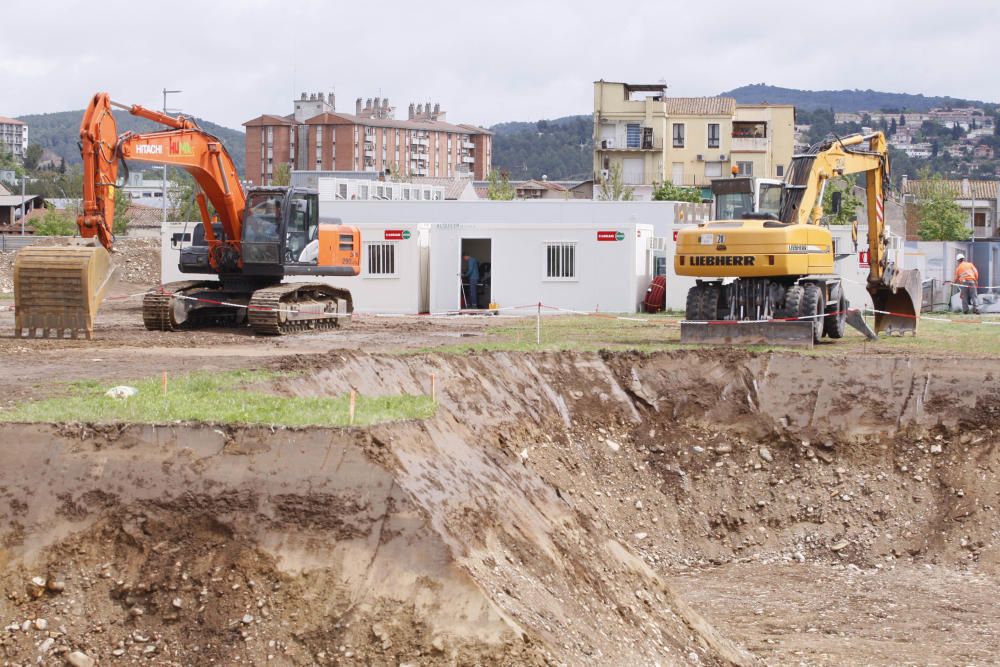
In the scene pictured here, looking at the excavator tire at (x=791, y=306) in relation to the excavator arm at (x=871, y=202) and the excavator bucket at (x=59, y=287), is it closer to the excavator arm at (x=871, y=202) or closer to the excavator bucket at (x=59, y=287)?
the excavator arm at (x=871, y=202)

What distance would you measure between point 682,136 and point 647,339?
222ft

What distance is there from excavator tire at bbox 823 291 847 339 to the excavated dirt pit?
21.2ft

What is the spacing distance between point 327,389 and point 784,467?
6.69 metres

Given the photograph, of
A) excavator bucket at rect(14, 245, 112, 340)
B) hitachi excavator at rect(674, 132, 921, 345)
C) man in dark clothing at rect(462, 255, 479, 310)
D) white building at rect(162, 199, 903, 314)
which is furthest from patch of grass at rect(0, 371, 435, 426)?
man in dark clothing at rect(462, 255, 479, 310)

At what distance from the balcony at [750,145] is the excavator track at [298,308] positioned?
6706cm

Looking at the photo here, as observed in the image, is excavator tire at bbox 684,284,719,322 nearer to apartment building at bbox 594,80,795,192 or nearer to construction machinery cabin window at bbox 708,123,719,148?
apartment building at bbox 594,80,795,192

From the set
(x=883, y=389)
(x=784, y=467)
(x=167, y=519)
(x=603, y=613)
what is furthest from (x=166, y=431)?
(x=883, y=389)

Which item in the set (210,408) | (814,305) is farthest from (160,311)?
(210,408)

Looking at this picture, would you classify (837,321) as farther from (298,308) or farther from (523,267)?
(523,267)

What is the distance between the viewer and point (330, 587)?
1070cm

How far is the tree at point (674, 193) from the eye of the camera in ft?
254

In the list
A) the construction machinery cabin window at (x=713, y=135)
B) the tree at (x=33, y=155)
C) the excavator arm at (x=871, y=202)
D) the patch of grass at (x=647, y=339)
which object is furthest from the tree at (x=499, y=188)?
the tree at (x=33, y=155)

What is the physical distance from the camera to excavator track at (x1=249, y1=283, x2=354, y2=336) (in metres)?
25.5

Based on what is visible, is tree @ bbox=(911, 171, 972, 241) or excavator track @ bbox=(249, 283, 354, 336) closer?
excavator track @ bbox=(249, 283, 354, 336)
